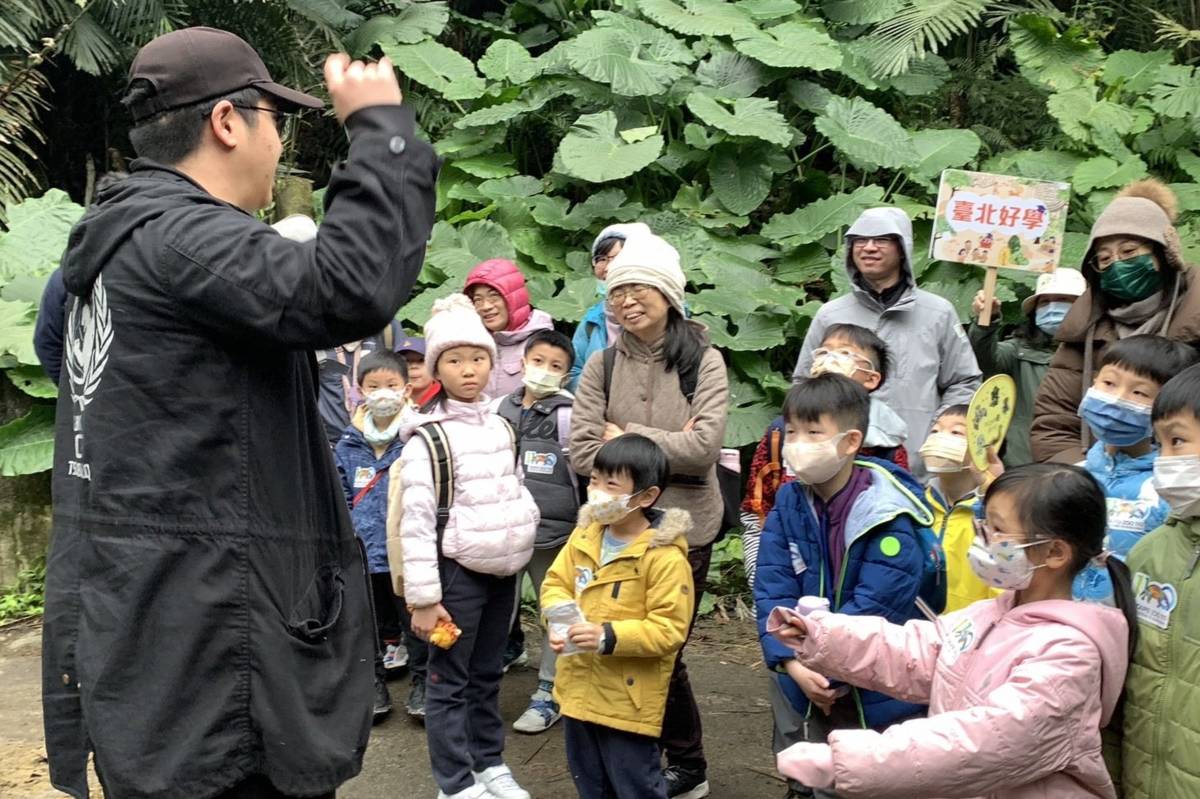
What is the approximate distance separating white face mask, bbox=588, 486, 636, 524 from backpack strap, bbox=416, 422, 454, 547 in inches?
25.5

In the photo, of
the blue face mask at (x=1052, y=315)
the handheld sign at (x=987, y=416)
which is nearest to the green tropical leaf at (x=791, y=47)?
the blue face mask at (x=1052, y=315)

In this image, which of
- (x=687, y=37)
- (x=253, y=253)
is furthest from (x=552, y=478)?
(x=687, y=37)

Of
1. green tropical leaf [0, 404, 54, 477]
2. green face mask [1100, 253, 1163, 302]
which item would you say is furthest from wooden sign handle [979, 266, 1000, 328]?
green tropical leaf [0, 404, 54, 477]

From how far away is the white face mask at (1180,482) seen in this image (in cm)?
266

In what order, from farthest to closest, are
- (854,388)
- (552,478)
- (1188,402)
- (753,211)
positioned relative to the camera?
(753,211) < (552,478) < (854,388) < (1188,402)

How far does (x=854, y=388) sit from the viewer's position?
361 cm

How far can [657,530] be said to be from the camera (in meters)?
3.85

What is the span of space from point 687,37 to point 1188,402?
6874mm

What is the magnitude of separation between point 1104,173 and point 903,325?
11.2 feet

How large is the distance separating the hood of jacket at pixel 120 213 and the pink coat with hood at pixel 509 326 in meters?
3.62

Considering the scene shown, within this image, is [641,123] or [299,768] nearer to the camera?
[299,768]

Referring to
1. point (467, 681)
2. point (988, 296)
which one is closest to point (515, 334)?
point (467, 681)

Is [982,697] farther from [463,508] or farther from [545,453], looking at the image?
[545,453]

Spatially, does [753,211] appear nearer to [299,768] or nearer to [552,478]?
[552,478]
